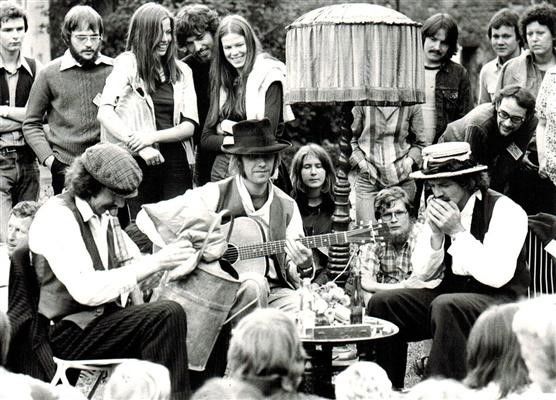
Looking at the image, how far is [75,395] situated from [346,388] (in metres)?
1.42

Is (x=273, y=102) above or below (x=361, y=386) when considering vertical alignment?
above

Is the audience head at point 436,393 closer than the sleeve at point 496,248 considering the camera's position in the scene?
Yes

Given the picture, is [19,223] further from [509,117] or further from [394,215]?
[509,117]

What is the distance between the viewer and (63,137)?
28.2ft

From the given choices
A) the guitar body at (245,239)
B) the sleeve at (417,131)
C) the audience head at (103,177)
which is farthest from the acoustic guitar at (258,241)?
the sleeve at (417,131)

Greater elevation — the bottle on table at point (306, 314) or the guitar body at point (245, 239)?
the guitar body at point (245, 239)

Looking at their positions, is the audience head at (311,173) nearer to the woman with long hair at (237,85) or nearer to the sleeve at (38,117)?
the woman with long hair at (237,85)

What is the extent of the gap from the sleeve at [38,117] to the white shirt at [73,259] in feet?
7.75

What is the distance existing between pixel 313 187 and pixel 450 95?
127cm

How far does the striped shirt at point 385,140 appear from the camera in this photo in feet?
28.5

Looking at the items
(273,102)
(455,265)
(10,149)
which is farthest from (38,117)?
(455,265)

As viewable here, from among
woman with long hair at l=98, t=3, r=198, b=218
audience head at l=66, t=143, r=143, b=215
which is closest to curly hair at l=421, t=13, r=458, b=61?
woman with long hair at l=98, t=3, r=198, b=218

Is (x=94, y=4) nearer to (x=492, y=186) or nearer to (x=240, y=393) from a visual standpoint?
(x=492, y=186)

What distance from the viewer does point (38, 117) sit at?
28.4 ft
